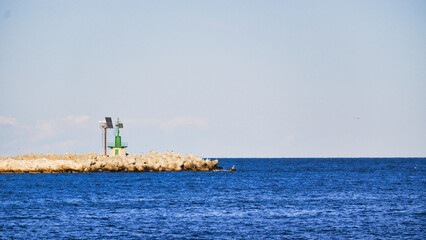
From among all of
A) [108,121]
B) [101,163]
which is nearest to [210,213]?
[101,163]

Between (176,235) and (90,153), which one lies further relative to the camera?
(90,153)

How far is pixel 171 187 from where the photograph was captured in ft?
172

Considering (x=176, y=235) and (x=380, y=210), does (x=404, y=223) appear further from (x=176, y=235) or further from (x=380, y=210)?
(x=176, y=235)

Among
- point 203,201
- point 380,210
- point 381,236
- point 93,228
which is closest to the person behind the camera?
point 381,236

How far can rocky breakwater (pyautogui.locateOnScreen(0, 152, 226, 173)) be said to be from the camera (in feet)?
239

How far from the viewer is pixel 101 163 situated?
7581cm

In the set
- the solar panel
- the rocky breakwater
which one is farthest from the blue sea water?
the solar panel

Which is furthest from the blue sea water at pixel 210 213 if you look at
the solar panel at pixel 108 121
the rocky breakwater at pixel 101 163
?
the solar panel at pixel 108 121

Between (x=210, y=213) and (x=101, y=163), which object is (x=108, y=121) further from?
(x=210, y=213)

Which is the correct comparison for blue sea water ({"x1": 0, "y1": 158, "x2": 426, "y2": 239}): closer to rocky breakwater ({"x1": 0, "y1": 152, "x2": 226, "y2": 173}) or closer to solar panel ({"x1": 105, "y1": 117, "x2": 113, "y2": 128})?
rocky breakwater ({"x1": 0, "y1": 152, "x2": 226, "y2": 173})

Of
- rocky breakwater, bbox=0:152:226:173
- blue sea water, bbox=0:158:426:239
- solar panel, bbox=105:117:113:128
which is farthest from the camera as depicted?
solar panel, bbox=105:117:113:128

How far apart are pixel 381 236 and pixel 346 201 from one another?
582 inches

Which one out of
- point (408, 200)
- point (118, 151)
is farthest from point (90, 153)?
point (408, 200)

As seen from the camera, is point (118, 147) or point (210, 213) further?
point (118, 147)
